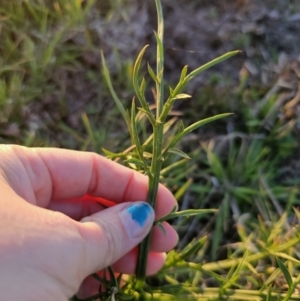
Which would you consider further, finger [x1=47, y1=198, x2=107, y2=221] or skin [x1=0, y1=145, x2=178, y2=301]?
finger [x1=47, y1=198, x2=107, y2=221]

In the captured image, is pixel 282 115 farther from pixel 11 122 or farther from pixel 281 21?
pixel 11 122

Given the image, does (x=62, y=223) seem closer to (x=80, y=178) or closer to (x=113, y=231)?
(x=113, y=231)

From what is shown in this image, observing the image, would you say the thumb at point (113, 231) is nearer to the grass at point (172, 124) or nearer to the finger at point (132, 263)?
the finger at point (132, 263)

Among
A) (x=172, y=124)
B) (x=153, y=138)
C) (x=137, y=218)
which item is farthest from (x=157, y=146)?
(x=172, y=124)

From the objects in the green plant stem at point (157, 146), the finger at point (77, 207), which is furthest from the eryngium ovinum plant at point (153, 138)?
the finger at point (77, 207)

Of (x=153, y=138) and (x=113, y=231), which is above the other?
(x=153, y=138)

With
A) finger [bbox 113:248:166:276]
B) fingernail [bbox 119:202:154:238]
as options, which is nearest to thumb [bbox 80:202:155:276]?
fingernail [bbox 119:202:154:238]

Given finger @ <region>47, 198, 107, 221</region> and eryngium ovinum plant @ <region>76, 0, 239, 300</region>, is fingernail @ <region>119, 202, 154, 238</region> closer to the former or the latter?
eryngium ovinum plant @ <region>76, 0, 239, 300</region>
